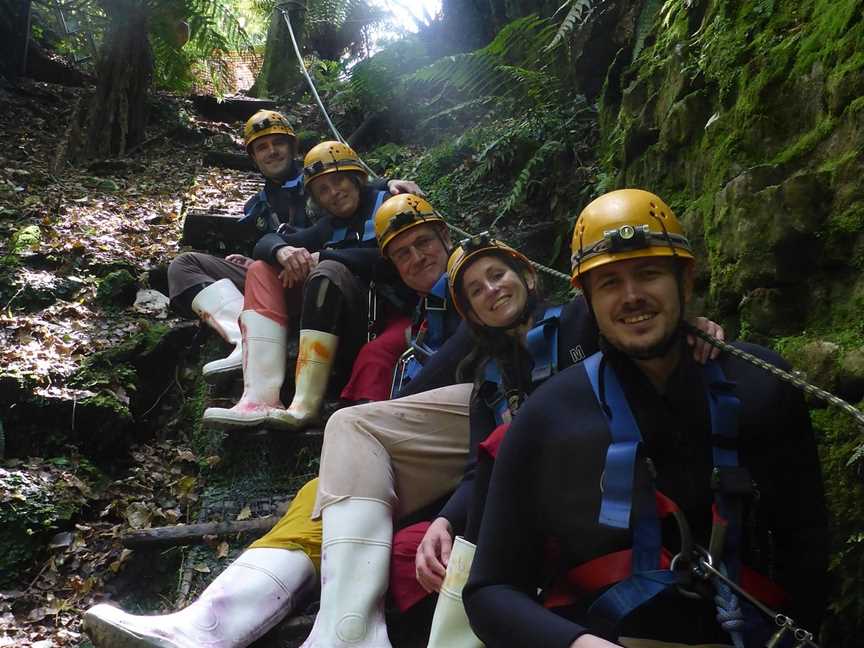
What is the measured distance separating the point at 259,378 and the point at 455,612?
2.37m

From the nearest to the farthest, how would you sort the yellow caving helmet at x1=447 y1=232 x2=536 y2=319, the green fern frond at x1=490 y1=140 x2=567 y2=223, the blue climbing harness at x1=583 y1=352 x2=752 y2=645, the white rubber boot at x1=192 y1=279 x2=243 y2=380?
Answer: the blue climbing harness at x1=583 y1=352 x2=752 y2=645
the yellow caving helmet at x1=447 y1=232 x2=536 y2=319
the white rubber boot at x1=192 y1=279 x2=243 y2=380
the green fern frond at x1=490 y1=140 x2=567 y2=223

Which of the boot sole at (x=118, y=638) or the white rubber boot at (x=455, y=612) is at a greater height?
the white rubber boot at (x=455, y=612)

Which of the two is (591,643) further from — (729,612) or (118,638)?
(118,638)

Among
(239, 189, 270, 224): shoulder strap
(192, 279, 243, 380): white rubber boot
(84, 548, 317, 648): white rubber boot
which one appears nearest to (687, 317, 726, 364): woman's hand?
(84, 548, 317, 648): white rubber boot

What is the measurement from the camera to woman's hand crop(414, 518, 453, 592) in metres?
2.68

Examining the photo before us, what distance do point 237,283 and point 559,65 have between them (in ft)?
10.8

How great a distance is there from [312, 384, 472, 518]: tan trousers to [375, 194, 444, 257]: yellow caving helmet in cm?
113

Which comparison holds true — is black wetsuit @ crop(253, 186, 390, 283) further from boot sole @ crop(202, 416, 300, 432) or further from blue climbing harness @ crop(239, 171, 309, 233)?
boot sole @ crop(202, 416, 300, 432)

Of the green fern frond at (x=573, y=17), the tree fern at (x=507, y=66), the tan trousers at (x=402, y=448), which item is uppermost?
the tree fern at (x=507, y=66)

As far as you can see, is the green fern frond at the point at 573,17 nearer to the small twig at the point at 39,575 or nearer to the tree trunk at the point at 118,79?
the small twig at the point at 39,575

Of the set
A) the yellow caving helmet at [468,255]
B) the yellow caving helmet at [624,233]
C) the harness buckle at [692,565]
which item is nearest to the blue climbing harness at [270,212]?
the yellow caving helmet at [468,255]

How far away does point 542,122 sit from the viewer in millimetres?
6238

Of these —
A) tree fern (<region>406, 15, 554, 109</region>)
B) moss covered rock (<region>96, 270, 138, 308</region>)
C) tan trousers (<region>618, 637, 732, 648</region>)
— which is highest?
tree fern (<region>406, 15, 554, 109</region>)

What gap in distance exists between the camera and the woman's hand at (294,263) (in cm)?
473
